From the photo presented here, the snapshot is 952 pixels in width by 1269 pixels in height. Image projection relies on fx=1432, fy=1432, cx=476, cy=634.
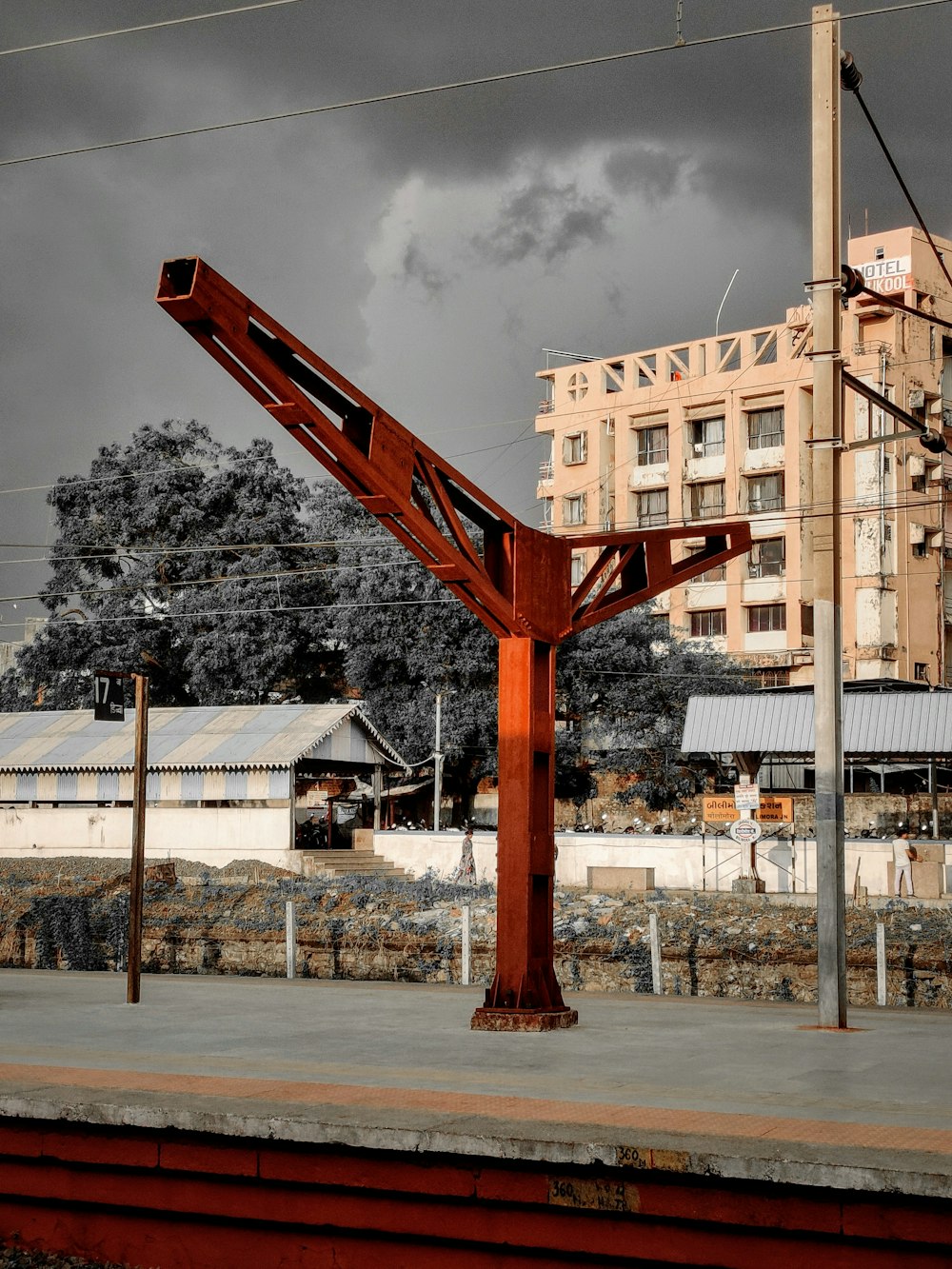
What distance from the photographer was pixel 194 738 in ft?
146

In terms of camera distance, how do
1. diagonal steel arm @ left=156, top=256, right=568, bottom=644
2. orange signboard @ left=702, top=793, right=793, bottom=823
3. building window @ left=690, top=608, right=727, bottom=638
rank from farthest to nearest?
building window @ left=690, top=608, right=727, bottom=638 < orange signboard @ left=702, top=793, right=793, bottom=823 < diagonal steel arm @ left=156, top=256, right=568, bottom=644

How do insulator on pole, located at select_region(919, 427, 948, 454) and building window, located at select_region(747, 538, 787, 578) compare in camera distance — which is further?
building window, located at select_region(747, 538, 787, 578)

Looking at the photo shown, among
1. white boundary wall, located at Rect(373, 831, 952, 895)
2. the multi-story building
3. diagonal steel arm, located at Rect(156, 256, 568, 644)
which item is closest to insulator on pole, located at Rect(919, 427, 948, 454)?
diagonal steel arm, located at Rect(156, 256, 568, 644)

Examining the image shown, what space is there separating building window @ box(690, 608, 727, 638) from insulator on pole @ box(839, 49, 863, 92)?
57.1 meters

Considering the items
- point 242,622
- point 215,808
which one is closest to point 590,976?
point 215,808

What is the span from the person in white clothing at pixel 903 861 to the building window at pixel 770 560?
105 ft

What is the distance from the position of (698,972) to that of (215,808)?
22.1 meters

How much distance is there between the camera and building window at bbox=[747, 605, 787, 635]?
68.8m

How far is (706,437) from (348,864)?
125 ft

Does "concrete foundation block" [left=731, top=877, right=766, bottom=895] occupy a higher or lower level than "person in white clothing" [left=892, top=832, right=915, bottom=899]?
lower

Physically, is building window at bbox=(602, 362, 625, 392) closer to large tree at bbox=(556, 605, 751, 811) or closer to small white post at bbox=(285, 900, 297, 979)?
large tree at bbox=(556, 605, 751, 811)

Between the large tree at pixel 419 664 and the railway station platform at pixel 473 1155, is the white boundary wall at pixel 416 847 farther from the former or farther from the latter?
the railway station platform at pixel 473 1155

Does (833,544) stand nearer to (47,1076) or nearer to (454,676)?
(47,1076)

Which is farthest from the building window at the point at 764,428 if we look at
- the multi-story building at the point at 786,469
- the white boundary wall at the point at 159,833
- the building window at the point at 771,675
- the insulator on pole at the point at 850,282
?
the insulator on pole at the point at 850,282
